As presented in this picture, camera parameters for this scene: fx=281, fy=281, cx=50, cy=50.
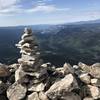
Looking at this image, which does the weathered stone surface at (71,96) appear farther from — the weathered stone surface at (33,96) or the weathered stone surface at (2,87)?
the weathered stone surface at (2,87)

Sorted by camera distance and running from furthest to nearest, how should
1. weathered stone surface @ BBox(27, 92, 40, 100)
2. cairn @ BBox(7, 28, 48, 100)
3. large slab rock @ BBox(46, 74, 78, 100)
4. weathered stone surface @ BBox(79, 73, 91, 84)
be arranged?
1. weathered stone surface @ BBox(79, 73, 91, 84)
2. cairn @ BBox(7, 28, 48, 100)
3. weathered stone surface @ BBox(27, 92, 40, 100)
4. large slab rock @ BBox(46, 74, 78, 100)

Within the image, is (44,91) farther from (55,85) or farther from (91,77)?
(91,77)

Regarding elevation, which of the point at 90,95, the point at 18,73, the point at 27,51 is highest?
the point at 27,51

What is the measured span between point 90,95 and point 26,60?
1070 cm

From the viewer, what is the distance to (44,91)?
130 ft

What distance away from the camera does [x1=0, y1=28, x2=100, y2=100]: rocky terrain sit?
38.8 m

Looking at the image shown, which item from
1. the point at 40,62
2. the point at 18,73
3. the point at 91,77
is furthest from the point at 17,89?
the point at 91,77

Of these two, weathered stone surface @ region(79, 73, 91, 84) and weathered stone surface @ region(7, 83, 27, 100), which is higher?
weathered stone surface @ region(79, 73, 91, 84)

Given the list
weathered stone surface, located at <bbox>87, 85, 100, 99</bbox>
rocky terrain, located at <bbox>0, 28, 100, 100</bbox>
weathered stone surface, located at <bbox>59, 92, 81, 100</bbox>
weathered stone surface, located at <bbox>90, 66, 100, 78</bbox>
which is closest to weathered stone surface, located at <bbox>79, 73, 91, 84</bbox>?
rocky terrain, located at <bbox>0, 28, 100, 100</bbox>

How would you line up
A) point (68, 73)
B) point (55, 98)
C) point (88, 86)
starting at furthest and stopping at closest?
point (68, 73)
point (88, 86)
point (55, 98)

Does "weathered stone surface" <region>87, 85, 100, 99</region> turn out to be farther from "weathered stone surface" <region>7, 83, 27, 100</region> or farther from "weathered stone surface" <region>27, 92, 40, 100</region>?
"weathered stone surface" <region>7, 83, 27, 100</region>

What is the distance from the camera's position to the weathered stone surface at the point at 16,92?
39906mm

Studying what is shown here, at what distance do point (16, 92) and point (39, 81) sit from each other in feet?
12.1

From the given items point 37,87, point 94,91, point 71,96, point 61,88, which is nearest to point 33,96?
point 37,87
